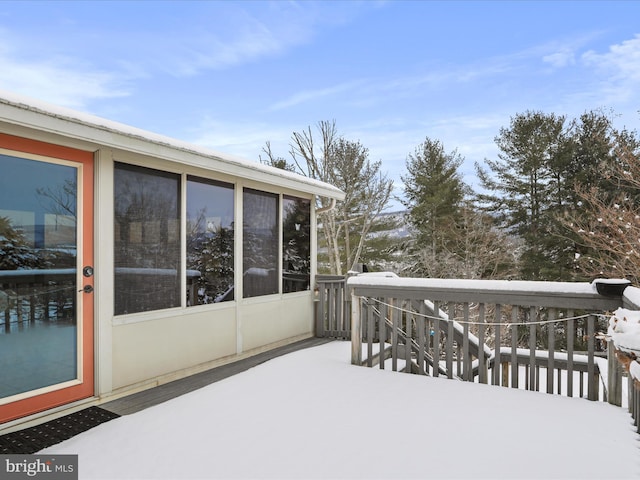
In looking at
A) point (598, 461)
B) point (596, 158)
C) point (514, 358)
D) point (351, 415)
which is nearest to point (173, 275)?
point (351, 415)

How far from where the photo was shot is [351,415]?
2742 mm

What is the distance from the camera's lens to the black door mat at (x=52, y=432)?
2.53 m

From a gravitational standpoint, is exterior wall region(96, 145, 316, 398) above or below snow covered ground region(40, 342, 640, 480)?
above

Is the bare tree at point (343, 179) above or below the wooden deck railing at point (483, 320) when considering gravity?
above

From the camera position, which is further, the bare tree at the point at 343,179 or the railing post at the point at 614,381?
the bare tree at the point at 343,179

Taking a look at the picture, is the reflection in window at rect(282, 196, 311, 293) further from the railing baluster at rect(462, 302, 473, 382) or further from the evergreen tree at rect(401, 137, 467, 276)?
the evergreen tree at rect(401, 137, 467, 276)

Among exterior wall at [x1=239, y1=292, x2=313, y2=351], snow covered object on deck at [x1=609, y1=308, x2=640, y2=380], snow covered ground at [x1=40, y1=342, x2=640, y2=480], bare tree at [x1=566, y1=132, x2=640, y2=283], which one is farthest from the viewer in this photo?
bare tree at [x1=566, y1=132, x2=640, y2=283]

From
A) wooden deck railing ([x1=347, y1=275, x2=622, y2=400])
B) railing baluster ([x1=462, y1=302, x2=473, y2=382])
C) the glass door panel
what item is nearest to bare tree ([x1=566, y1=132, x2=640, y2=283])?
wooden deck railing ([x1=347, y1=275, x2=622, y2=400])

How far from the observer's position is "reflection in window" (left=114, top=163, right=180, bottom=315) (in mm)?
3518

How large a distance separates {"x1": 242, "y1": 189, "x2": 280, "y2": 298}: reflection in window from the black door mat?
208cm

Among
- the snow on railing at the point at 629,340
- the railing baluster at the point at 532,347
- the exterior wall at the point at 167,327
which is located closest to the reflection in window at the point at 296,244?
the exterior wall at the point at 167,327

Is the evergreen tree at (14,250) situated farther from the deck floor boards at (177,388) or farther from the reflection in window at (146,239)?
the deck floor boards at (177,388)

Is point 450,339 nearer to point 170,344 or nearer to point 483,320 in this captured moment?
point 483,320

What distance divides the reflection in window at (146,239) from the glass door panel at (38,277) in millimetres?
372
